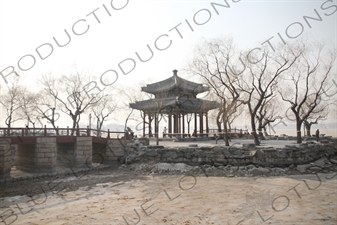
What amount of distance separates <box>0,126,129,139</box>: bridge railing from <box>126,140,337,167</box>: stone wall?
8.02 ft

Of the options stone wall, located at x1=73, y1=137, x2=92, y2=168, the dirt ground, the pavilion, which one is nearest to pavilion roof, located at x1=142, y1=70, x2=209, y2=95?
the pavilion

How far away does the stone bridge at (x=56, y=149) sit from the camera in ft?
43.8

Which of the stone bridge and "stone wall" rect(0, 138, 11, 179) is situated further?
the stone bridge

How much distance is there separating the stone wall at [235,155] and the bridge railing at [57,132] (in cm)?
244

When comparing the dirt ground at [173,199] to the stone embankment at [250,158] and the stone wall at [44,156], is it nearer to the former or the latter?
the stone embankment at [250,158]

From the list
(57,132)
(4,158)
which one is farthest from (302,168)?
(4,158)

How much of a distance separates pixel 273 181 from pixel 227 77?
7142mm

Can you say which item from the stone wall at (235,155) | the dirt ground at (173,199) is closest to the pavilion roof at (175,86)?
the stone wall at (235,155)

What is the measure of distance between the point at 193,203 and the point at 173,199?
0.83m

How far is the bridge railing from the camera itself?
45.5 ft

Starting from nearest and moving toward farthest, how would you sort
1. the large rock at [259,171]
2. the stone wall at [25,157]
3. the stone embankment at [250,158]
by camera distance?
1. the large rock at [259,171]
2. the stone embankment at [250,158]
3. the stone wall at [25,157]

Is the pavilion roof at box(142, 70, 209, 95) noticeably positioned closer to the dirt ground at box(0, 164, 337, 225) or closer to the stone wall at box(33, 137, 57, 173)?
the dirt ground at box(0, 164, 337, 225)

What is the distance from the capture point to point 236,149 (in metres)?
14.4

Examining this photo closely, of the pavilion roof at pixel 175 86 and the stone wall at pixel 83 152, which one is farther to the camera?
the pavilion roof at pixel 175 86
